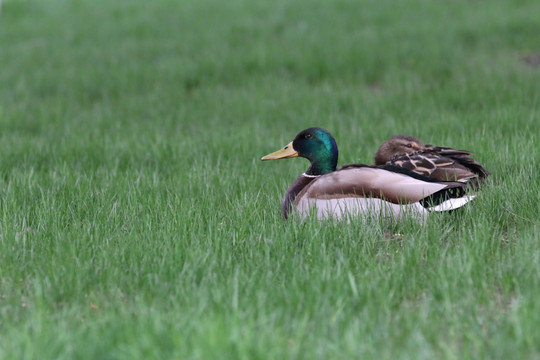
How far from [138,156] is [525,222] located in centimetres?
412

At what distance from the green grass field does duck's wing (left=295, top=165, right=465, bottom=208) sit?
162 millimetres

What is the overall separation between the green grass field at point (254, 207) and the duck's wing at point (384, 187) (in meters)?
0.16

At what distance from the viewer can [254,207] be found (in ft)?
15.4

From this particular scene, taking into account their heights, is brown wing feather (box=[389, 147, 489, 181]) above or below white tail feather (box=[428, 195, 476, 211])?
above

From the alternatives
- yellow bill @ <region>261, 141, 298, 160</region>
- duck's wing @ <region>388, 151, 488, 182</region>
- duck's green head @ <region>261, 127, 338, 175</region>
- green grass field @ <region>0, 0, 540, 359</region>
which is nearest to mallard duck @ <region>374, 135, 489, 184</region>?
duck's wing @ <region>388, 151, 488, 182</region>

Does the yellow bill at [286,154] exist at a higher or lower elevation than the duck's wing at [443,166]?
higher

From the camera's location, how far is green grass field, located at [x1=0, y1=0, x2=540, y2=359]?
9.41ft

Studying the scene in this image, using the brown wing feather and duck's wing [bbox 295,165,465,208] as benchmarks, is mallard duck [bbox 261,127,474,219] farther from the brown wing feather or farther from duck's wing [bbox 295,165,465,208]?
the brown wing feather

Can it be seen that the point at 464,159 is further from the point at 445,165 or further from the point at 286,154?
the point at 286,154

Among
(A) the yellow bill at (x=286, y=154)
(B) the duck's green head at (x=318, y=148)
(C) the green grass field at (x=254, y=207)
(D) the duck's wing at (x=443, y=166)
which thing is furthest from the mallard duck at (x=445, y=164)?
(A) the yellow bill at (x=286, y=154)

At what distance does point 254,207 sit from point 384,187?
926 mm

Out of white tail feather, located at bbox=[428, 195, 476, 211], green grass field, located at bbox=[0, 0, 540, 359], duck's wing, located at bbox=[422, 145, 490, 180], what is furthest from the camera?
duck's wing, located at bbox=[422, 145, 490, 180]

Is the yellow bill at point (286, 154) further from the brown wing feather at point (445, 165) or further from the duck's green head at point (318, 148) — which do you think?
the brown wing feather at point (445, 165)

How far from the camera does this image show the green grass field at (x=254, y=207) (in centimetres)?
287
